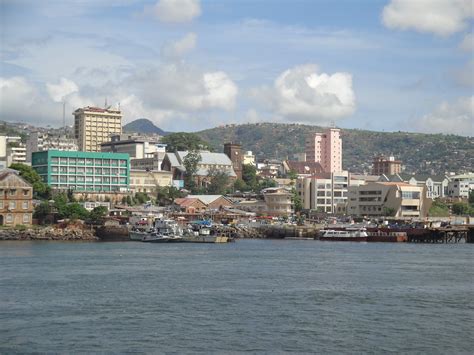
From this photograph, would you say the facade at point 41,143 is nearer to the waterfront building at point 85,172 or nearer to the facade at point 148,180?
the facade at point 148,180

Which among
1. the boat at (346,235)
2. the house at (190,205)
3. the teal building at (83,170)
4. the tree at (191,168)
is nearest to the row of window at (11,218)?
the teal building at (83,170)

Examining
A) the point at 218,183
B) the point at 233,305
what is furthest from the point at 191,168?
the point at 233,305

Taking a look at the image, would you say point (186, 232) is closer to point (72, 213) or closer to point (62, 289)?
point (72, 213)

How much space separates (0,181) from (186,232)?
2185 cm

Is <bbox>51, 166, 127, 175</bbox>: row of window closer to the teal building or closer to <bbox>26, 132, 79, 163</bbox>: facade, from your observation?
the teal building

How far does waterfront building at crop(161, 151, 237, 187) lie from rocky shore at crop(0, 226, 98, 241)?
59.6m

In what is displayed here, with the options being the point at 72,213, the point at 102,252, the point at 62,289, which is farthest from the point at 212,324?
the point at 72,213

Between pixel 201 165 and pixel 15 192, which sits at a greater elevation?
pixel 201 165

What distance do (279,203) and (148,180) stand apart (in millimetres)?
27353

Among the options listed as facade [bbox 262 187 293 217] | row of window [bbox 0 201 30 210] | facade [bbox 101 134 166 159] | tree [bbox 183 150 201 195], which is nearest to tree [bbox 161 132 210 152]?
facade [bbox 101 134 166 159]

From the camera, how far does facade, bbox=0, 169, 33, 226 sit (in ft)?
312

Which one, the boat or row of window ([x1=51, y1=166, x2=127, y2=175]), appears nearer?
the boat

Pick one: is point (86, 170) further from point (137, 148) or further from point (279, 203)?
point (137, 148)

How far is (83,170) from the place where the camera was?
13362 cm
